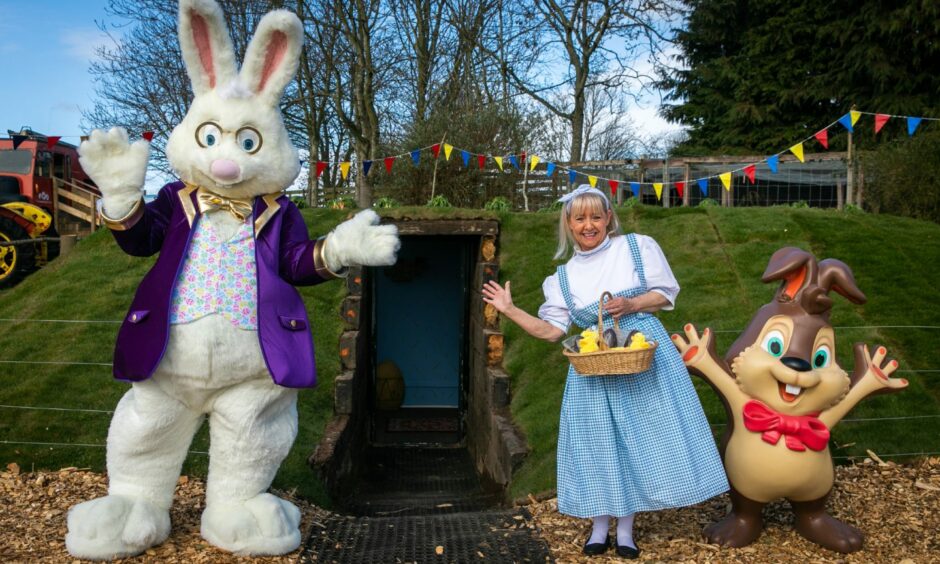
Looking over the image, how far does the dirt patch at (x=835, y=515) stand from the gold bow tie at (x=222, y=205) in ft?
6.51

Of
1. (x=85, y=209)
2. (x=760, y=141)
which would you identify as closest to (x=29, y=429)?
(x=85, y=209)

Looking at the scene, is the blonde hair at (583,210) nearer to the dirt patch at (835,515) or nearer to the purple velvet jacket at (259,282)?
the purple velvet jacket at (259,282)

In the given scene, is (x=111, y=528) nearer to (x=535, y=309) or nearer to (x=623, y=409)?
(x=623, y=409)

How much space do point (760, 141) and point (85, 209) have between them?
12351mm

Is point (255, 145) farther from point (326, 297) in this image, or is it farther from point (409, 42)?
point (409, 42)

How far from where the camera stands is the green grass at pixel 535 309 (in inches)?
187

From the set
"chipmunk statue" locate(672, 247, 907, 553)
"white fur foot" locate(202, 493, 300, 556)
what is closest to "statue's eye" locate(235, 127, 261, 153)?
"white fur foot" locate(202, 493, 300, 556)

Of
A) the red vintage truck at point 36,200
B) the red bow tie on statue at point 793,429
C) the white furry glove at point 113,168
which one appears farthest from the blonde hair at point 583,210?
the red vintage truck at point 36,200

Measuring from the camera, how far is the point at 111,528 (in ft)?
9.78

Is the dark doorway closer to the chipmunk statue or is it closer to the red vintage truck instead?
the red vintage truck

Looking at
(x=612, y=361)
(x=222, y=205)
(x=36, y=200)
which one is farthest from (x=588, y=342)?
(x=36, y=200)

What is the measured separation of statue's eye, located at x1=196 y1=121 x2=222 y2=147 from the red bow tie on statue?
2481mm

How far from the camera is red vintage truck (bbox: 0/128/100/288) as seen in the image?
27.7 ft

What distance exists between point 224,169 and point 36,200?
28.9ft
